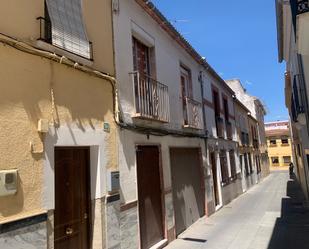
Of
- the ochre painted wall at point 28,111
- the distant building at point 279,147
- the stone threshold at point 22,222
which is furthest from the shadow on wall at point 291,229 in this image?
the distant building at point 279,147

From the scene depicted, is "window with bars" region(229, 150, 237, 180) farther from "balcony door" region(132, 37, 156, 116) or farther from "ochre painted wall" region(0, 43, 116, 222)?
"ochre painted wall" region(0, 43, 116, 222)

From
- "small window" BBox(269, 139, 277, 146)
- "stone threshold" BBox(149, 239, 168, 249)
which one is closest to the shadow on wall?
"stone threshold" BBox(149, 239, 168, 249)

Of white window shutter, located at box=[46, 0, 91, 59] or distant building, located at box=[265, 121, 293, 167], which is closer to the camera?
white window shutter, located at box=[46, 0, 91, 59]

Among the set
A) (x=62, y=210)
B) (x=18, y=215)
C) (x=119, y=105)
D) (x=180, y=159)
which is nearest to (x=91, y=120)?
(x=119, y=105)

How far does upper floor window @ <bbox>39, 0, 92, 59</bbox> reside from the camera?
186 inches

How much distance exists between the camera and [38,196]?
418 cm

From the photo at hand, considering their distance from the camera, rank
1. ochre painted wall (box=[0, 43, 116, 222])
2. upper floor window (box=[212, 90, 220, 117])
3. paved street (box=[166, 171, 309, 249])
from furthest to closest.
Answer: upper floor window (box=[212, 90, 220, 117]) < paved street (box=[166, 171, 309, 249]) < ochre painted wall (box=[0, 43, 116, 222])

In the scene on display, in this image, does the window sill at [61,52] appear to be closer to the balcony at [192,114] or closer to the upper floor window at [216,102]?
the balcony at [192,114]

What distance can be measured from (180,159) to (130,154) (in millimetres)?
3266

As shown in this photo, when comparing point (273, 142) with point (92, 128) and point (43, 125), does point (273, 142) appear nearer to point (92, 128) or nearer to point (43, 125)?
point (92, 128)

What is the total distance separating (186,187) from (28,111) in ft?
21.5

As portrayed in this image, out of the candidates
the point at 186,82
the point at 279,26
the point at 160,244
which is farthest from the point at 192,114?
the point at 160,244

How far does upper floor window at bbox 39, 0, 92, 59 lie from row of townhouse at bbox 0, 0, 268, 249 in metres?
0.02

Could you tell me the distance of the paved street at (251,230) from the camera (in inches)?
298
